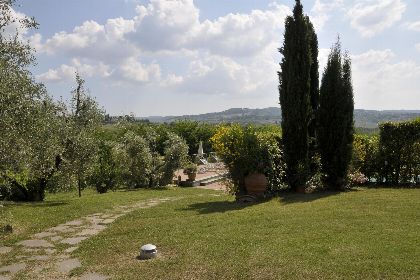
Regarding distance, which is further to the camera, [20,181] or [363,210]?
[20,181]

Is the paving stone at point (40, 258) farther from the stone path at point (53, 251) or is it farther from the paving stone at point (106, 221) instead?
the paving stone at point (106, 221)

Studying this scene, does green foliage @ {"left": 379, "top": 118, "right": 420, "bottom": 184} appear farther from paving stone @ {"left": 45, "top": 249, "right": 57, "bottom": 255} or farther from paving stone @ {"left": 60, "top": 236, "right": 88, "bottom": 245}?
paving stone @ {"left": 45, "top": 249, "right": 57, "bottom": 255}

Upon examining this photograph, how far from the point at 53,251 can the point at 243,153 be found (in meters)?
6.03

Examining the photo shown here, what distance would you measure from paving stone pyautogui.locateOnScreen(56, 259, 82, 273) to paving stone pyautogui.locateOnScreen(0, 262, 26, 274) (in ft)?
1.76

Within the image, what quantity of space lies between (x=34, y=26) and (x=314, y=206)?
293 inches

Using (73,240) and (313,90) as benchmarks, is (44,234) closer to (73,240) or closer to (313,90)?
(73,240)

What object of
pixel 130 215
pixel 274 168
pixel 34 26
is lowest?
pixel 130 215

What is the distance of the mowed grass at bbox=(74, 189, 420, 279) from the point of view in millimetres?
5203

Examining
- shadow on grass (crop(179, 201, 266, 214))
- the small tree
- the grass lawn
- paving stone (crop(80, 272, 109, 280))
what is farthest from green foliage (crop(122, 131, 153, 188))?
paving stone (crop(80, 272, 109, 280))

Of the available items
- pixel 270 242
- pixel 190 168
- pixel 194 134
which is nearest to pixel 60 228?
pixel 270 242

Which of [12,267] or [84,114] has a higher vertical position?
A: [84,114]

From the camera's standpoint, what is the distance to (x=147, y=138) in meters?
20.8

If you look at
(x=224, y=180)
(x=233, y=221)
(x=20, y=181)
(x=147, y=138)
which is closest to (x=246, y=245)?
(x=233, y=221)

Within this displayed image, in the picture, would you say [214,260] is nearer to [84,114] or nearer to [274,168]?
[274,168]
